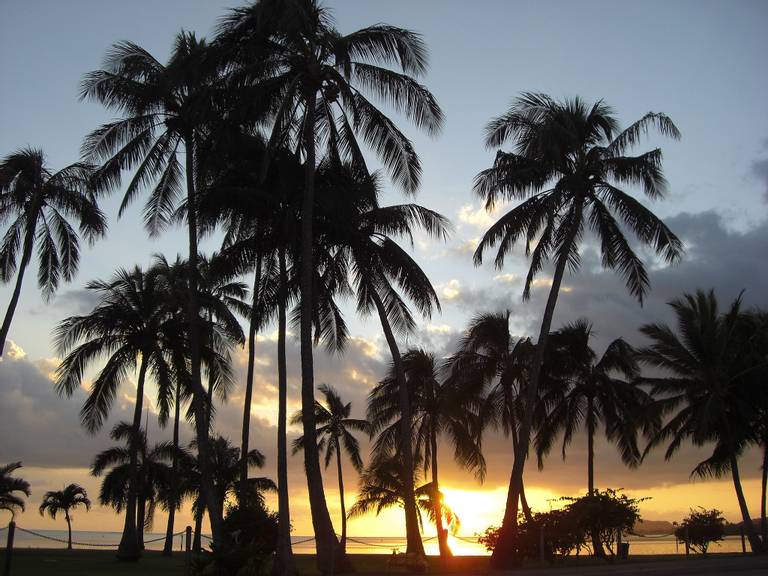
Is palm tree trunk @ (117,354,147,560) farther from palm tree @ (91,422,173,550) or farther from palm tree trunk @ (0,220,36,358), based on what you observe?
palm tree @ (91,422,173,550)

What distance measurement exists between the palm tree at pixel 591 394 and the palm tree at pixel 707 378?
48.0 inches

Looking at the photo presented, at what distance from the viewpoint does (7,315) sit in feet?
87.6

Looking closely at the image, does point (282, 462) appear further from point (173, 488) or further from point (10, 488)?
point (10, 488)

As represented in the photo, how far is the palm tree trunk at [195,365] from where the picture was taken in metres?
22.6

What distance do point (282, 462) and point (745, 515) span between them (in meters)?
20.2

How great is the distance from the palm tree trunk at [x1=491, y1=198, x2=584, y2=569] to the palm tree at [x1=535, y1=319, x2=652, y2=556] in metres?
11.0

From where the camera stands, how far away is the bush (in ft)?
110

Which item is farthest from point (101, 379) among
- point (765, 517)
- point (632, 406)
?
point (765, 517)

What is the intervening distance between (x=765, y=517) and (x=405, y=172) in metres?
24.0

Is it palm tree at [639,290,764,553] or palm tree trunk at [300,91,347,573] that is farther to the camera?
palm tree at [639,290,764,553]

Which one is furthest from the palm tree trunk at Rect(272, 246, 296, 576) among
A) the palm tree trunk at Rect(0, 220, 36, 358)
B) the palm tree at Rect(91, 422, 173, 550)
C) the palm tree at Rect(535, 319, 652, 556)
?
the palm tree at Rect(91, 422, 173, 550)

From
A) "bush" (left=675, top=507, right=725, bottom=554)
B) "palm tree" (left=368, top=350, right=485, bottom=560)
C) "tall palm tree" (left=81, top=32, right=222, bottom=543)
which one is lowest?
"bush" (left=675, top=507, right=725, bottom=554)

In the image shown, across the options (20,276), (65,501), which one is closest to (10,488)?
(65,501)

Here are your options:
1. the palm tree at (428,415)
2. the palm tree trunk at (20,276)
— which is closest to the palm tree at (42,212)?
the palm tree trunk at (20,276)
